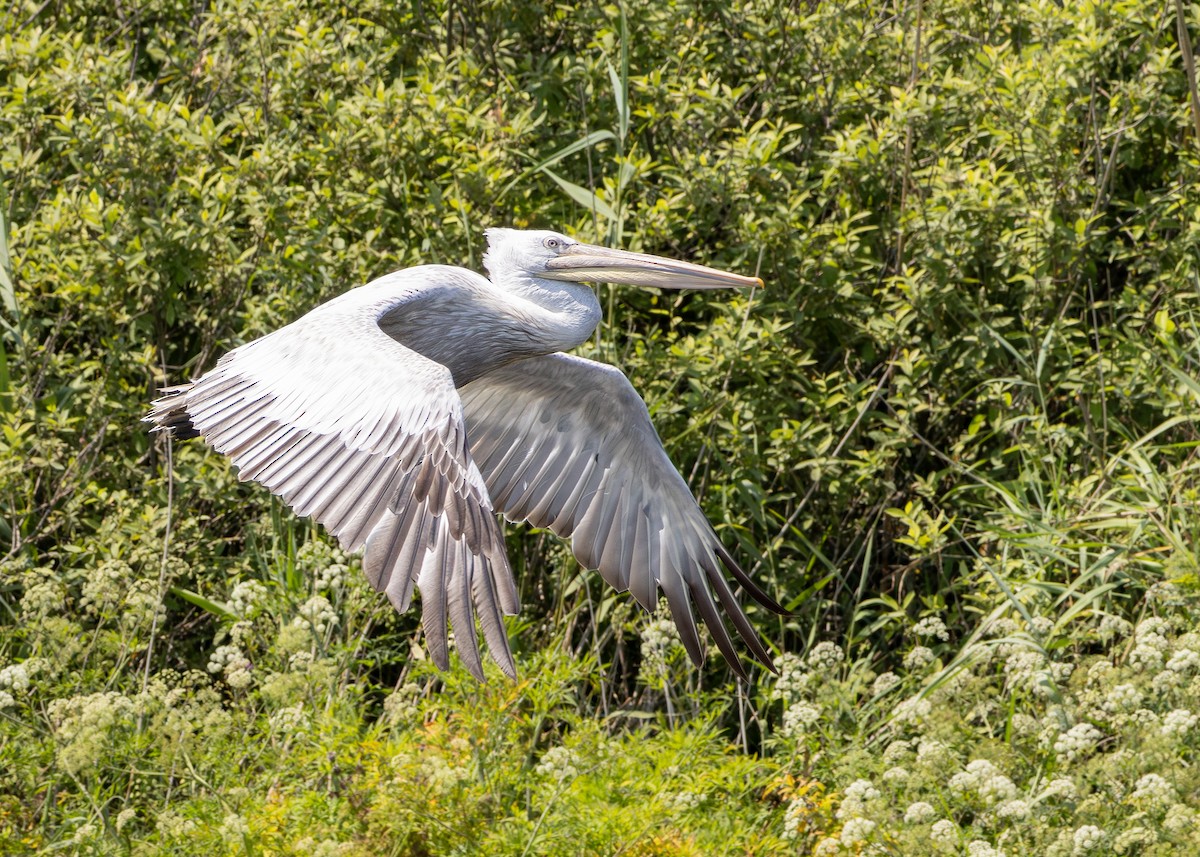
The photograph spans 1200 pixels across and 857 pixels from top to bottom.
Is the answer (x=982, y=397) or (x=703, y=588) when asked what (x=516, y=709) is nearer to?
(x=703, y=588)

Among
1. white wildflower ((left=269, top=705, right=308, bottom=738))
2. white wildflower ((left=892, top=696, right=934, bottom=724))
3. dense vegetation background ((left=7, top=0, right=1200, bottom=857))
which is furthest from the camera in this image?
dense vegetation background ((left=7, top=0, right=1200, bottom=857))

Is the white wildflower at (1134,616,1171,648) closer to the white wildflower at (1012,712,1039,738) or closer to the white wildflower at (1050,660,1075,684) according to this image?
the white wildflower at (1050,660,1075,684)

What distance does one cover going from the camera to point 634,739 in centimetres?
491

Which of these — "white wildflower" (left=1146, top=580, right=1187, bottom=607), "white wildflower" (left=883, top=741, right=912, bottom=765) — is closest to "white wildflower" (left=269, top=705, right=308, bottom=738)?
"white wildflower" (left=883, top=741, right=912, bottom=765)

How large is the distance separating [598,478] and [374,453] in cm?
134

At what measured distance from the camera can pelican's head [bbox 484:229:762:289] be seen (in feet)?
17.2

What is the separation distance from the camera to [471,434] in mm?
5492

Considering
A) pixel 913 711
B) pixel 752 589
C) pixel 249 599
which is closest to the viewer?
pixel 913 711

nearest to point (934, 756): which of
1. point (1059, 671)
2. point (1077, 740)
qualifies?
point (1077, 740)

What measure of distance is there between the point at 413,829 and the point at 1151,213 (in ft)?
12.9

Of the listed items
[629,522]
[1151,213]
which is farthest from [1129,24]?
[629,522]

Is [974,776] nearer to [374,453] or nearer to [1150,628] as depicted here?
[1150,628]

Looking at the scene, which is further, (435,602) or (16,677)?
(16,677)

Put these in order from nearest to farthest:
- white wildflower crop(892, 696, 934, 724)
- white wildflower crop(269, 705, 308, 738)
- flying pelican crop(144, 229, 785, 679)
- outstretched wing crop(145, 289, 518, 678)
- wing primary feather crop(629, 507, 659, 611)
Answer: outstretched wing crop(145, 289, 518, 678) < flying pelican crop(144, 229, 785, 679) < white wildflower crop(269, 705, 308, 738) < white wildflower crop(892, 696, 934, 724) < wing primary feather crop(629, 507, 659, 611)
